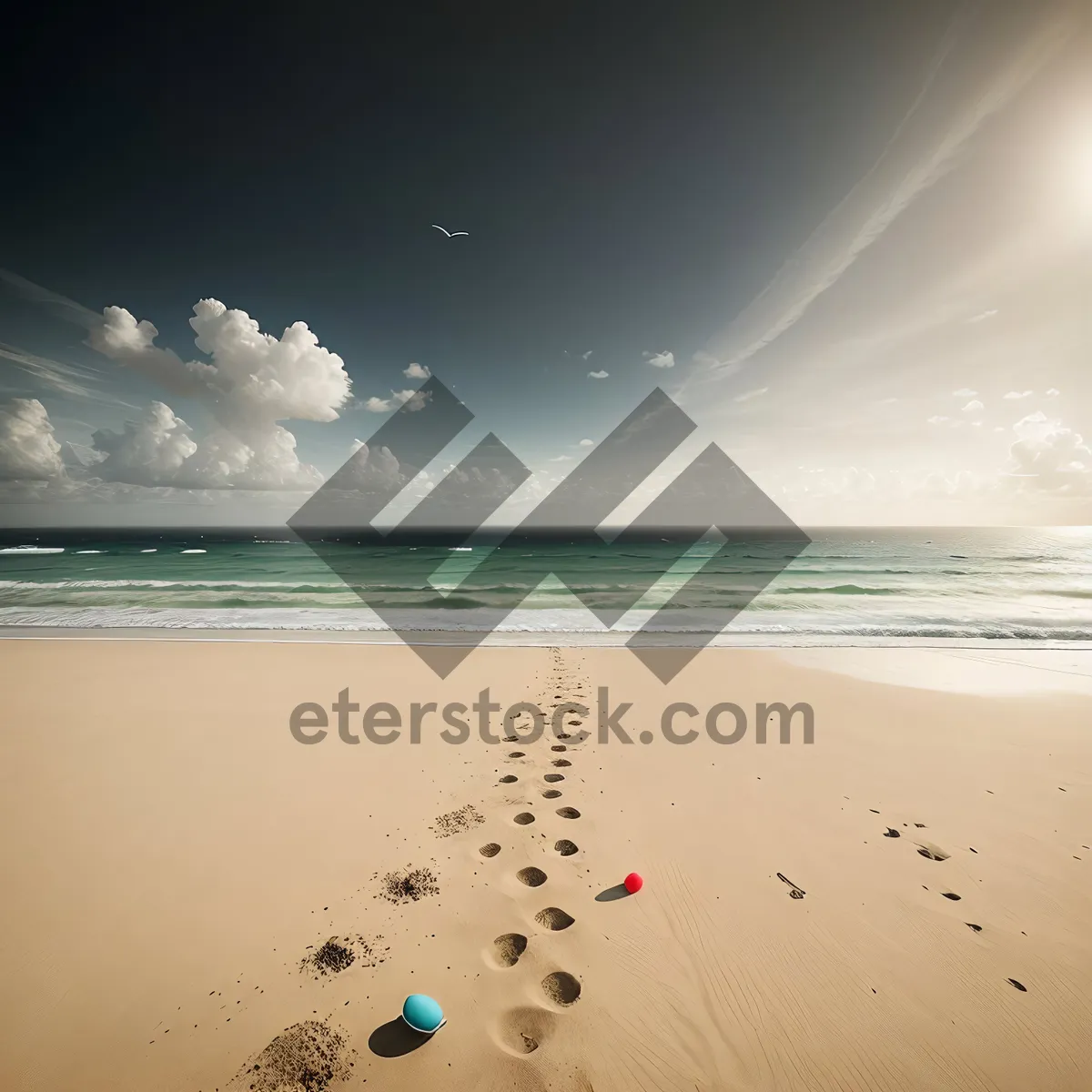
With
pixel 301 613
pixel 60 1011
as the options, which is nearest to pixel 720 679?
pixel 60 1011

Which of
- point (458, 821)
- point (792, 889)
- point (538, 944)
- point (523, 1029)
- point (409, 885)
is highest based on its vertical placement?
point (458, 821)

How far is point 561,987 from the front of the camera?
2705 mm

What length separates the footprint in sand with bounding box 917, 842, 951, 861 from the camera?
3.92 metres

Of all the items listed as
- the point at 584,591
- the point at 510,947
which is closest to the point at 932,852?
the point at 510,947

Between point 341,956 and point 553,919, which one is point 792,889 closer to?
point 553,919

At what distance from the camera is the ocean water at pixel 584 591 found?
13.8 m

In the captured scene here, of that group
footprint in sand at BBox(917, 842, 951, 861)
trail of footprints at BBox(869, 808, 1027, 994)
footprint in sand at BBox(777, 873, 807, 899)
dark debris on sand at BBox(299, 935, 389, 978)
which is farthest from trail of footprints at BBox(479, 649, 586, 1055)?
footprint in sand at BBox(917, 842, 951, 861)

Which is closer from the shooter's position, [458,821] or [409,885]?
[409,885]

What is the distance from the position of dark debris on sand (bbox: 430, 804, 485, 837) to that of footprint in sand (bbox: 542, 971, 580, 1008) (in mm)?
1554

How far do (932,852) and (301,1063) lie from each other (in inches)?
204

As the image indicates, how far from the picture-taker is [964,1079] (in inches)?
93.6

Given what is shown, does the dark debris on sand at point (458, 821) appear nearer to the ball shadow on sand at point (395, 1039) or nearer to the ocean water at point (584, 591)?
the ball shadow on sand at point (395, 1039)

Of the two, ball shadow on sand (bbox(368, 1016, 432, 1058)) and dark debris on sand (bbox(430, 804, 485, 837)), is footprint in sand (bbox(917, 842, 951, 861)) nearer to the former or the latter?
dark debris on sand (bbox(430, 804, 485, 837))

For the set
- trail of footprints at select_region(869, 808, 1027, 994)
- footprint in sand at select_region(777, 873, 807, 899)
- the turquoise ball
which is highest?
the turquoise ball
